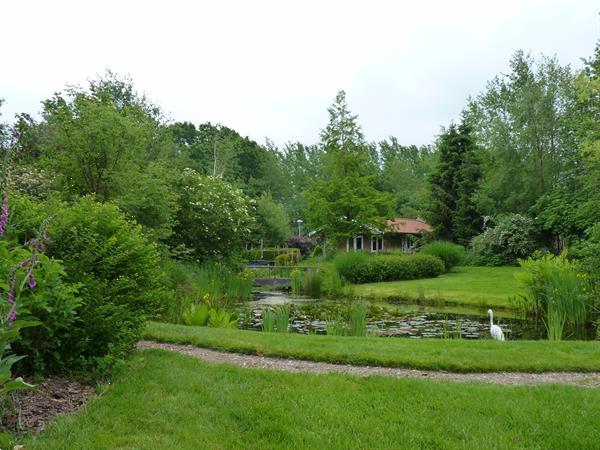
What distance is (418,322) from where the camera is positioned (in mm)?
12703

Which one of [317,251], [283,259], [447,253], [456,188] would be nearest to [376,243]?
[317,251]

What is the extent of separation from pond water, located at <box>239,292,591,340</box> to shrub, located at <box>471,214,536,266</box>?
14125mm

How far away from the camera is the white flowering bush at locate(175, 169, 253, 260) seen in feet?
62.6

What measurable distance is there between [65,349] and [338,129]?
31.1m

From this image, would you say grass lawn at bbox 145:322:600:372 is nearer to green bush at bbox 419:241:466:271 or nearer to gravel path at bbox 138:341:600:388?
gravel path at bbox 138:341:600:388

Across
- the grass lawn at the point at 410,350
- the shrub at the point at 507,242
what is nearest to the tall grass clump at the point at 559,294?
the grass lawn at the point at 410,350

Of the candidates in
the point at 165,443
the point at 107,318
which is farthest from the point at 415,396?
the point at 107,318

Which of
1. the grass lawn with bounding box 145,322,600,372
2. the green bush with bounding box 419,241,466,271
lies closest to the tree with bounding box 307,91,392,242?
the green bush with bounding box 419,241,466,271

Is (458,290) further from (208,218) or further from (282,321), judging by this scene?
(282,321)

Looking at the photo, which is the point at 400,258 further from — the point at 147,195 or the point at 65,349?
the point at 65,349

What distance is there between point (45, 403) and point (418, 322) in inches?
388

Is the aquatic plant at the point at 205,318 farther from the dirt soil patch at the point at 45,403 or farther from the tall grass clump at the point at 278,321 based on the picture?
the dirt soil patch at the point at 45,403

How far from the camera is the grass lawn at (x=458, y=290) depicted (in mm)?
16766

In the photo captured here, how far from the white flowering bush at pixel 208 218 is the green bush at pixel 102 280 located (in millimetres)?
12946
